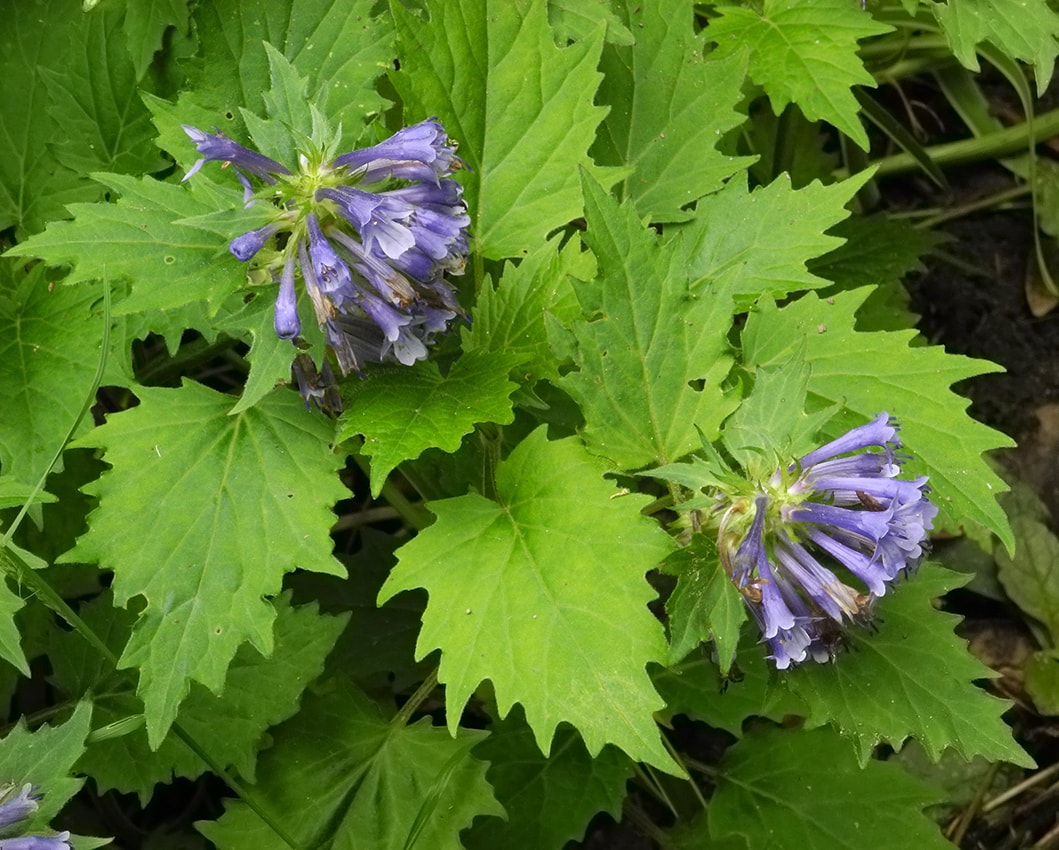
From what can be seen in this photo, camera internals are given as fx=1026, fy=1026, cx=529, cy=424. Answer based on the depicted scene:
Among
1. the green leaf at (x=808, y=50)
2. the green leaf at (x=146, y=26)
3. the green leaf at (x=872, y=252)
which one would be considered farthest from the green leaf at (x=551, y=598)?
the green leaf at (x=872, y=252)

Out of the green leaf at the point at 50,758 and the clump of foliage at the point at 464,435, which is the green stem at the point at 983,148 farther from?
the green leaf at the point at 50,758

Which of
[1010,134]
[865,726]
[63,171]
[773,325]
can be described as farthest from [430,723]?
[1010,134]

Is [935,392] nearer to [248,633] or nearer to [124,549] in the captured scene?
[248,633]

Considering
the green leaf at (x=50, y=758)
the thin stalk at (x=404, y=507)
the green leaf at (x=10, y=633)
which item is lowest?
the thin stalk at (x=404, y=507)

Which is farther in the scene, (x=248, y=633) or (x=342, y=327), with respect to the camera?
(x=248, y=633)

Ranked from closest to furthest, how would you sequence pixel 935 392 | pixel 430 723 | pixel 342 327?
pixel 342 327 → pixel 935 392 → pixel 430 723

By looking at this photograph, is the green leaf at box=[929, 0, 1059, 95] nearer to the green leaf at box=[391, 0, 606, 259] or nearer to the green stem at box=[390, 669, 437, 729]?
the green leaf at box=[391, 0, 606, 259]

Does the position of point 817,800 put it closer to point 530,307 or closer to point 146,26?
point 530,307
